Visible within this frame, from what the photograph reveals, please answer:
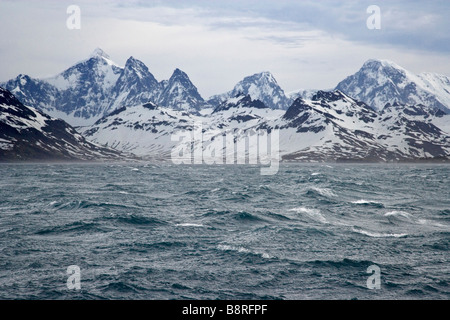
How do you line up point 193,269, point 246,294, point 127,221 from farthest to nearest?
1. point 127,221
2. point 193,269
3. point 246,294

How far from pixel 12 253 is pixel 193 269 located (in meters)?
17.3

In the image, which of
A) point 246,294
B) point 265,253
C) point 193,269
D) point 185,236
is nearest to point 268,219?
point 185,236

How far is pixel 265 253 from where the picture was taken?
4562 centimetres

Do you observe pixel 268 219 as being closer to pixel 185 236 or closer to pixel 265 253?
pixel 185 236

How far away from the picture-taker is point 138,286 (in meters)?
35.7

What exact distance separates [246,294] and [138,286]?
25.8 ft

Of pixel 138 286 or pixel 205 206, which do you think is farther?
pixel 205 206
